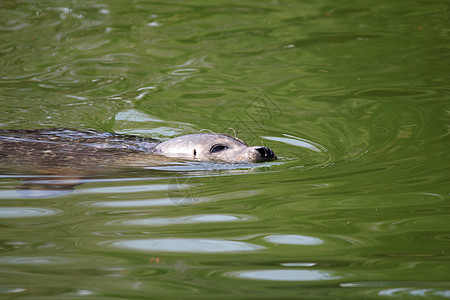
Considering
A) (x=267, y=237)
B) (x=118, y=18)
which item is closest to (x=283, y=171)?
(x=267, y=237)

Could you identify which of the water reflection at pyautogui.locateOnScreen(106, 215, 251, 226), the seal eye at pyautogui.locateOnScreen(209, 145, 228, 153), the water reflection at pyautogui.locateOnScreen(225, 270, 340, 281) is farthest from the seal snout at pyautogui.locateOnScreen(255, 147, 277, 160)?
the water reflection at pyautogui.locateOnScreen(225, 270, 340, 281)

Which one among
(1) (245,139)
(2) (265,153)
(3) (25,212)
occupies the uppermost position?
(3) (25,212)

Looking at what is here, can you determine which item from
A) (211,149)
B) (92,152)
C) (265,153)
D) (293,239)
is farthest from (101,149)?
(293,239)

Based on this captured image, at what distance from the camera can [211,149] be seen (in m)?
6.02

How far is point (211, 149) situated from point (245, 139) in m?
1.25

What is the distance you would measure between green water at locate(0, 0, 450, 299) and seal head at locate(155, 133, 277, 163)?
0.24 meters

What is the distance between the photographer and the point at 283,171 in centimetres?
529

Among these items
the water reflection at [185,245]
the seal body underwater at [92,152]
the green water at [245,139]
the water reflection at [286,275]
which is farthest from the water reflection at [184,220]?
the seal body underwater at [92,152]

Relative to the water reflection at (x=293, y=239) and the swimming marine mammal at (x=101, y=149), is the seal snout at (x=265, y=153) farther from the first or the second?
the water reflection at (x=293, y=239)

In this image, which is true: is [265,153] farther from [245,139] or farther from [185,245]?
[185,245]

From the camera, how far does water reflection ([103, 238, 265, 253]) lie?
3.21 m

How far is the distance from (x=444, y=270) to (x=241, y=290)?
101cm

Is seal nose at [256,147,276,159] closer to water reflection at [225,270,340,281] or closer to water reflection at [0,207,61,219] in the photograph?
water reflection at [0,207,61,219]

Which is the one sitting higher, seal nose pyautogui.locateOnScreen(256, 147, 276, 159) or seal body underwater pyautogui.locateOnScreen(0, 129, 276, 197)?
seal nose pyautogui.locateOnScreen(256, 147, 276, 159)
